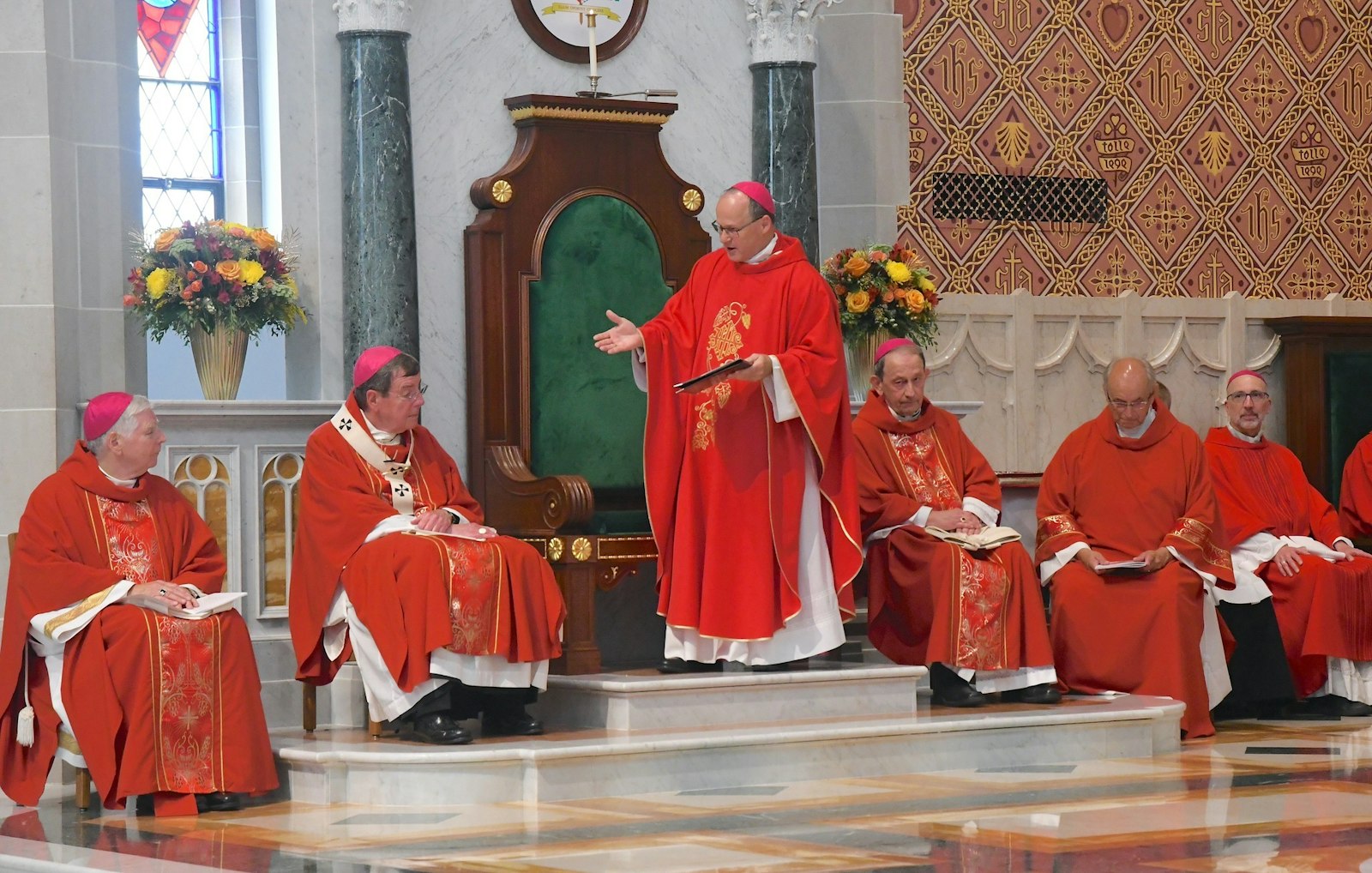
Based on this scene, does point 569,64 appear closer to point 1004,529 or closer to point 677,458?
point 677,458

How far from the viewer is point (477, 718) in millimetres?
7188

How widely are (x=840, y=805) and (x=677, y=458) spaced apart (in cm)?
167

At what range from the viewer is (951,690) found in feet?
24.7

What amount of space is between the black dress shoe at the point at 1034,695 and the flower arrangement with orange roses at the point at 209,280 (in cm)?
301

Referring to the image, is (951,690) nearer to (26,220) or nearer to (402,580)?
(402,580)

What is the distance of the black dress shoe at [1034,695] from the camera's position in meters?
7.53

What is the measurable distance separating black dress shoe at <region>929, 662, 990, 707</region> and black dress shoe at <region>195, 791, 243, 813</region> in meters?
2.63

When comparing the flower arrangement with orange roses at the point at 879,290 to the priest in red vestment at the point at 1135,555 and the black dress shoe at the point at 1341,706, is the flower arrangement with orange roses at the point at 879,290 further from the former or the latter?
the black dress shoe at the point at 1341,706

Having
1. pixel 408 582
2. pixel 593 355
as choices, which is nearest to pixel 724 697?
pixel 408 582

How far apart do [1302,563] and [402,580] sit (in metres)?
3.97

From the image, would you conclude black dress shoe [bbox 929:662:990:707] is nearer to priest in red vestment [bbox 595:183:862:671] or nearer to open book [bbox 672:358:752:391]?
priest in red vestment [bbox 595:183:862:671]

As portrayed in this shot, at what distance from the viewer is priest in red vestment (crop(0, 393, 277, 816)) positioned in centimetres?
621

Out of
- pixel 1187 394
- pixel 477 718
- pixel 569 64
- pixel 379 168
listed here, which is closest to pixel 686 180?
pixel 569 64

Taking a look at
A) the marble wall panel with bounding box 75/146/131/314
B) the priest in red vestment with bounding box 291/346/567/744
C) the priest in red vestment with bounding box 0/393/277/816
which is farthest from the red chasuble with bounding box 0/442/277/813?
the marble wall panel with bounding box 75/146/131/314
